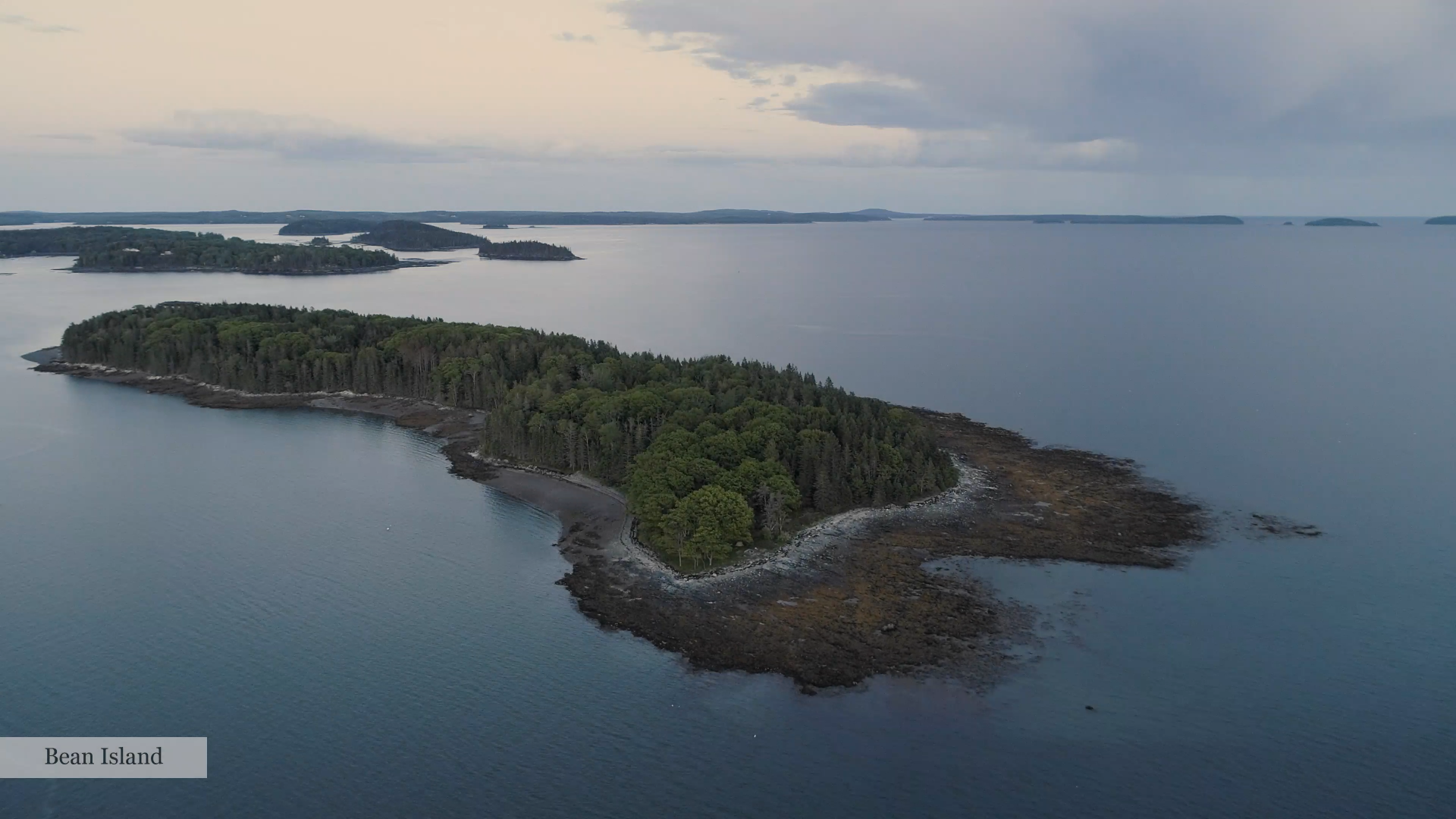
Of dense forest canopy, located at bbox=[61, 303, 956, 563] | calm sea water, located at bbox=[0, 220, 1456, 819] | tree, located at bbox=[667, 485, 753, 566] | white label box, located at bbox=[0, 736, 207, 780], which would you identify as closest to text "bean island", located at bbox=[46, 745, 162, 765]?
white label box, located at bbox=[0, 736, 207, 780]

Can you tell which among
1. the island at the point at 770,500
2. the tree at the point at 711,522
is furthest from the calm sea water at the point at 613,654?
the tree at the point at 711,522

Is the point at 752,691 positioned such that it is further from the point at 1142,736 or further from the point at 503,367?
the point at 503,367

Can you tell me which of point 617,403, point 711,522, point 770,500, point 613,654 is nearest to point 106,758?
point 613,654

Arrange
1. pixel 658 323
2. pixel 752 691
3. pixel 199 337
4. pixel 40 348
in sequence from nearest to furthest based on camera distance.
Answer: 1. pixel 752 691
2. pixel 199 337
3. pixel 40 348
4. pixel 658 323

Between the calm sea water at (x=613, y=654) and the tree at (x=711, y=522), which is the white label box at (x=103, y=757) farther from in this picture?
the tree at (x=711, y=522)

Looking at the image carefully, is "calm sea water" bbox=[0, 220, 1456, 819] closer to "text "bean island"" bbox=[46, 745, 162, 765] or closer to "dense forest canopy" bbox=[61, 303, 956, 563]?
"text "bean island"" bbox=[46, 745, 162, 765]

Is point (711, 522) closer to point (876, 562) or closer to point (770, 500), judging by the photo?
point (770, 500)

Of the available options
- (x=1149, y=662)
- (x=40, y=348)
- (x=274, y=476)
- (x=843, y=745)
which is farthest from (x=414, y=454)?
(x=40, y=348)
